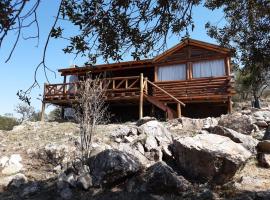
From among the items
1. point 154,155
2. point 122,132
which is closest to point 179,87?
point 122,132

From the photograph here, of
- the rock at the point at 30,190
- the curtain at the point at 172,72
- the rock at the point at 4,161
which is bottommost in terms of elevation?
the rock at the point at 30,190

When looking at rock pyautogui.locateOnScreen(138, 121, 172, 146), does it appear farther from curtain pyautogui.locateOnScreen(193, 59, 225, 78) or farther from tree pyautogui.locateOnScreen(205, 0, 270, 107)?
curtain pyautogui.locateOnScreen(193, 59, 225, 78)

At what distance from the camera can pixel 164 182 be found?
9.16 metres

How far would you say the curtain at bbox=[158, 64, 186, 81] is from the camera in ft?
65.4

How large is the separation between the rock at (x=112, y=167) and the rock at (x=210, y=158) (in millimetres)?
1360

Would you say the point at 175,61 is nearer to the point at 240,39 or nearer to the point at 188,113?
the point at 188,113

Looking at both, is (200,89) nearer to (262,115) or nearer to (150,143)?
(262,115)

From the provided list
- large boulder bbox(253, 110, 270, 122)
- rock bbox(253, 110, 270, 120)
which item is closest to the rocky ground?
large boulder bbox(253, 110, 270, 122)

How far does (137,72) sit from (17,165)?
11889 mm

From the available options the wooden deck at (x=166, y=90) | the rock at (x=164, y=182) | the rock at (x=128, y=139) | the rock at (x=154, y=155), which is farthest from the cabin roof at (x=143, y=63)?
the rock at (x=164, y=182)

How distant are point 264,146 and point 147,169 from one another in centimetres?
409

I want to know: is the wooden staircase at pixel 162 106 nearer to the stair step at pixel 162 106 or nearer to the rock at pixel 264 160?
the stair step at pixel 162 106

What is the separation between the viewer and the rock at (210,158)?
375 inches

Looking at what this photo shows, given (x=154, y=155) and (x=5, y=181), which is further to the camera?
(x=154, y=155)
